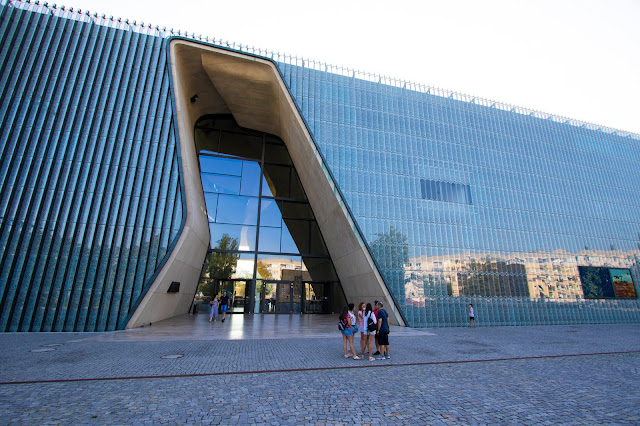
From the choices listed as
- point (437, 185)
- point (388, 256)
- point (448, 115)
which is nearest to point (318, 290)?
point (388, 256)

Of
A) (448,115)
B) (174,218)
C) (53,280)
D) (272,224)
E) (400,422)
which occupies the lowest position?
(400,422)

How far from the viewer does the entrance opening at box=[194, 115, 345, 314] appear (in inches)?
861

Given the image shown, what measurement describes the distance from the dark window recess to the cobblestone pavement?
1143 centimetres

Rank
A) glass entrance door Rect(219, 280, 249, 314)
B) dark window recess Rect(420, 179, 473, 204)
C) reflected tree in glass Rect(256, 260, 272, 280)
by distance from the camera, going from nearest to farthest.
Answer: dark window recess Rect(420, 179, 473, 204)
glass entrance door Rect(219, 280, 249, 314)
reflected tree in glass Rect(256, 260, 272, 280)

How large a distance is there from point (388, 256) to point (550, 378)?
Answer: 1115 cm

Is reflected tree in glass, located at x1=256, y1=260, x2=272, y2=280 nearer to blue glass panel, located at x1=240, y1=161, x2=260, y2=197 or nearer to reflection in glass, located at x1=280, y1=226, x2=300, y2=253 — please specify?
reflection in glass, located at x1=280, y1=226, x2=300, y2=253

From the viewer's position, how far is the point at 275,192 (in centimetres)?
2420

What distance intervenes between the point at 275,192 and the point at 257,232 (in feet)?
11.7


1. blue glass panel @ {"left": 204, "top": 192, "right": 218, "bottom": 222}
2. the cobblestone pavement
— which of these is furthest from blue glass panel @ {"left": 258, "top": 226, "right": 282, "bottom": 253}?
the cobblestone pavement

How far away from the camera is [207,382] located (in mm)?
6074

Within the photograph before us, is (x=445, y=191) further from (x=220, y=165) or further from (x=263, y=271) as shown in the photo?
(x=220, y=165)

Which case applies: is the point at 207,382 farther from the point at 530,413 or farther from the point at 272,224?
the point at 272,224

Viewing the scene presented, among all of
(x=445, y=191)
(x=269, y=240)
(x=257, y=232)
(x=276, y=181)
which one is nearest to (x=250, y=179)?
(x=276, y=181)

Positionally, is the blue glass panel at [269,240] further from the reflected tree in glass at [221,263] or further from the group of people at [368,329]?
the group of people at [368,329]
